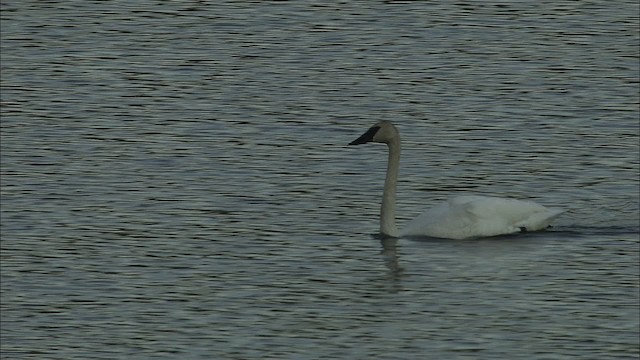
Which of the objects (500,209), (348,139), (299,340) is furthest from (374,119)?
(299,340)

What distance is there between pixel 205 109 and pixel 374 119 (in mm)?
1796

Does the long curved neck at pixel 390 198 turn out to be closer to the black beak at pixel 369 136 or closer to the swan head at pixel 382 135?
the swan head at pixel 382 135

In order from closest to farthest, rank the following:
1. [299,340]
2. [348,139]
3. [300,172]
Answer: [299,340]
[300,172]
[348,139]

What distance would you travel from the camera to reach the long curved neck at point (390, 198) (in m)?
17.1

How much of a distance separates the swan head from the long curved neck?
12cm

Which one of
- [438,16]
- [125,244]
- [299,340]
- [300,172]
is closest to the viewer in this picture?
[299,340]

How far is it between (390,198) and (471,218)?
0.69 m

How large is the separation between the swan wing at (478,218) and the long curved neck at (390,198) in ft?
0.45

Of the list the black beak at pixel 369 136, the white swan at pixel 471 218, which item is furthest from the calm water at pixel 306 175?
the black beak at pixel 369 136

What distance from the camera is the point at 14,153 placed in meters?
20.0

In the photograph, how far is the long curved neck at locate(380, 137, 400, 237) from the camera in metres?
17.1

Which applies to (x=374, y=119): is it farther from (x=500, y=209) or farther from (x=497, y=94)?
(x=500, y=209)

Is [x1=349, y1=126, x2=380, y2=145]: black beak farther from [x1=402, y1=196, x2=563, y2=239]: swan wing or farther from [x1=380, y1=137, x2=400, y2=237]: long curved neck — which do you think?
[x1=402, y1=196, x2=563, y2=239]: swan wing

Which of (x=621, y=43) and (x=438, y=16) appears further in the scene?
(x=438, y=16)
